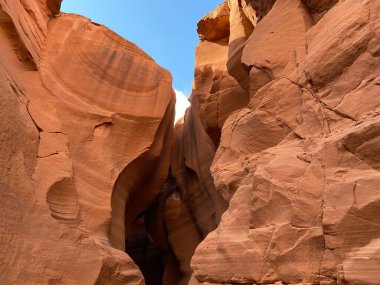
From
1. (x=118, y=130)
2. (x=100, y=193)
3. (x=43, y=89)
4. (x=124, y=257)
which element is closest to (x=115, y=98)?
(x=118, y=130)

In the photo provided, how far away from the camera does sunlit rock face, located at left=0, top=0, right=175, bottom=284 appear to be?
16.6 ft

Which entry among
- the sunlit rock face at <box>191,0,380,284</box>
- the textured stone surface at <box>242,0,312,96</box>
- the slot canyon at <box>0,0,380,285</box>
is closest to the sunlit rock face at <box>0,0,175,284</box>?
the slot canyon at <box>0,0,380,285</box>

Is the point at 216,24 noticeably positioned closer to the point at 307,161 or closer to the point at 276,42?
the point at 276,42

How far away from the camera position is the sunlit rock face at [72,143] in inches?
200

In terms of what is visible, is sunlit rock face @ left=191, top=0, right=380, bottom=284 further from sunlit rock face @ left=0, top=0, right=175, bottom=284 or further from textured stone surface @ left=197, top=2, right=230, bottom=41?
Answer: textured stone surface @ left=197, top=2, right=230, bottom=41

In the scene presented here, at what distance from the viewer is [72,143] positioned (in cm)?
659

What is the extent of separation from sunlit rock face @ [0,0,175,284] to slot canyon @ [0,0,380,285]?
0.07ft

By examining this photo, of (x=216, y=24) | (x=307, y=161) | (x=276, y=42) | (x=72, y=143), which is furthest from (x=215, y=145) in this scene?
(x=307, y=161)

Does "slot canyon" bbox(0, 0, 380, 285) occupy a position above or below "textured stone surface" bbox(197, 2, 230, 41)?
below

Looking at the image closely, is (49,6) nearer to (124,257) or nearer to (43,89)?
(43,89)

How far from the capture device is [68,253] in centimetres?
532

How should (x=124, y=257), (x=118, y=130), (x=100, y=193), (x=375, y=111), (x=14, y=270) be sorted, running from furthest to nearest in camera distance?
(x=118, y=130) → (x=100, y=193) → (x=124, y=257) → (x=14, y=270) → (x=375, y=111)

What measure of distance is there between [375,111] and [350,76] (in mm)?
602

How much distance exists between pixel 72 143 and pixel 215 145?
3.48 meters
